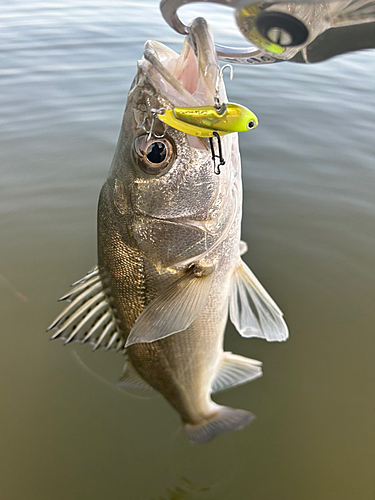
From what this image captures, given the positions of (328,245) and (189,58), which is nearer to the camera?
(189,58)

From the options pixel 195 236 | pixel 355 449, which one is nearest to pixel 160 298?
pixel 195 236

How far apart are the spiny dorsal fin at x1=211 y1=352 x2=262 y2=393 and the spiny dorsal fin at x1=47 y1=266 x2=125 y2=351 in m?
0.64

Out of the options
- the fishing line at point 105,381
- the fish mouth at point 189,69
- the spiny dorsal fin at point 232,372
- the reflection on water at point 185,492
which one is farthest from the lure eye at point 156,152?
the reflection on water at point 185,492

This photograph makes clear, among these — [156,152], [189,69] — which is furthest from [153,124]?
[189,69]

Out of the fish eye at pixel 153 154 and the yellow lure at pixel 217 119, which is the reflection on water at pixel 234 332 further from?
the yellow lure at pixel 217 119

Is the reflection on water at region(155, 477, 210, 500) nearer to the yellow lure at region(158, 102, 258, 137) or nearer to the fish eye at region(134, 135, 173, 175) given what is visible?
the fish eye at region(134, 135, 173, 175)

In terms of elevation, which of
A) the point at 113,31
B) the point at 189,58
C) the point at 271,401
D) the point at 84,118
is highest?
the point at 113,31

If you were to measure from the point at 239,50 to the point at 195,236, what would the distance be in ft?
2.16

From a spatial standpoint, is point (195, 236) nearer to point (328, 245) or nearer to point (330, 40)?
point (330, 40)

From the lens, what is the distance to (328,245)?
2.88m

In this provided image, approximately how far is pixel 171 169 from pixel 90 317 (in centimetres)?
80

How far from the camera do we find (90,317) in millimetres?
1699

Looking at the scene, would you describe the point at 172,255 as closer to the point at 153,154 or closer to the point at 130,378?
the point at 153,154

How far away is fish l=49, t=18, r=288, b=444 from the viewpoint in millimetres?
1272
